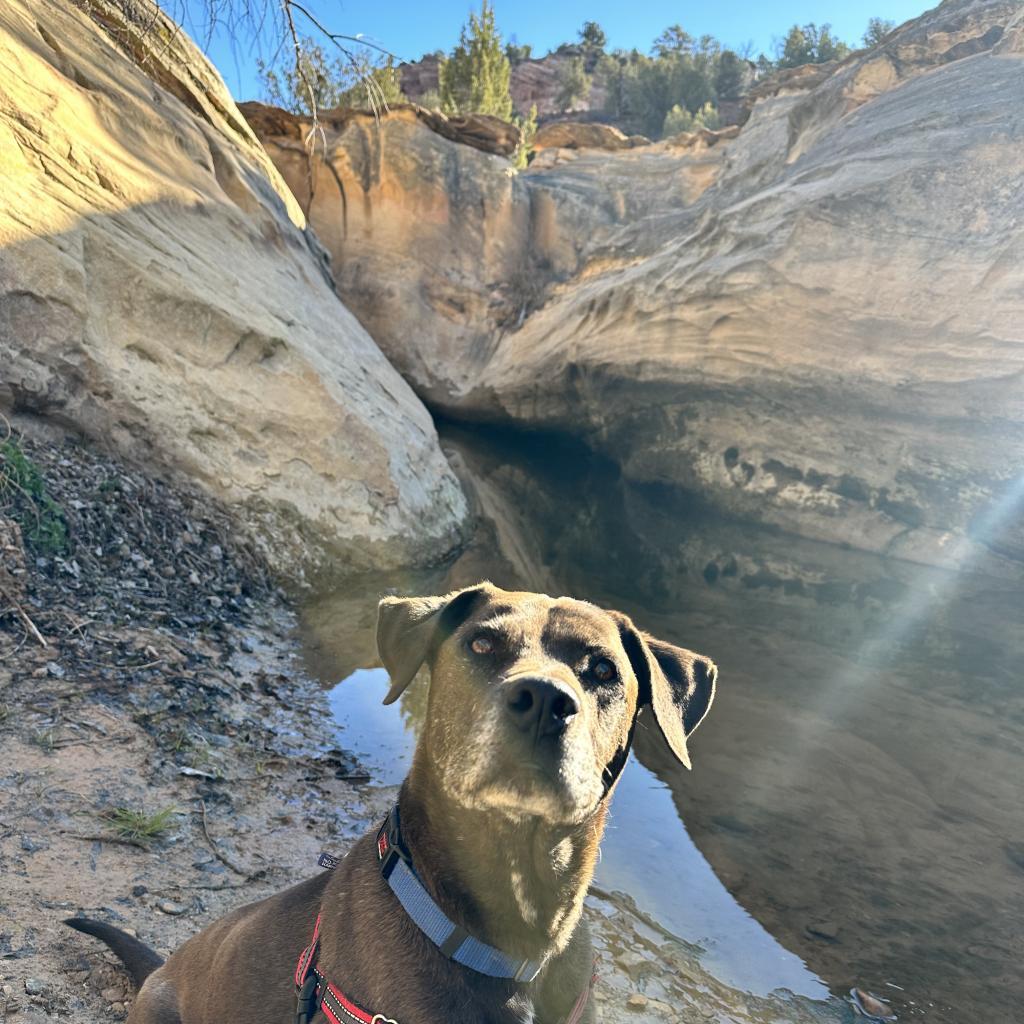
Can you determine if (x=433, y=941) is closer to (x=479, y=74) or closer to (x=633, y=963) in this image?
(x=633, y=963)

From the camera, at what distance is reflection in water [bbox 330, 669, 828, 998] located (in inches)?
128

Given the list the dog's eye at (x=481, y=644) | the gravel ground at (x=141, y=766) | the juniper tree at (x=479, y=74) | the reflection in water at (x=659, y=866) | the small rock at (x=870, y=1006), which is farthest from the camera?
the juniper tree at (x=479, y=74)

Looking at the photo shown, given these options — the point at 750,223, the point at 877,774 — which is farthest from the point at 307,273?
the point at 877,774

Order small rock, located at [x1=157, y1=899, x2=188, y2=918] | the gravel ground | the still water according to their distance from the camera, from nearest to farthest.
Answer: the gravel ground < small rock, located at [x1=157, y1=899, x2=188, y2=918] < the still water

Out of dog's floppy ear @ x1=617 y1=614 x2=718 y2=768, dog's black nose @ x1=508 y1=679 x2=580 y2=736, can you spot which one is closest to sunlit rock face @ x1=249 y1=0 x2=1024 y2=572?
dog's floppy ear @ x1=617 y1=614 x2=718 y2=768

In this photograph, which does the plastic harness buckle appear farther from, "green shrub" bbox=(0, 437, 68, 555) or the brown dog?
"green shrub" bbox=(0, 437, 68, 555)

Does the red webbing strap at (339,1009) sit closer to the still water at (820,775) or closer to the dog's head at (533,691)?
the dog's head at (533,691)

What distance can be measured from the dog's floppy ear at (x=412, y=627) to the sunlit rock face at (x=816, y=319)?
28.5 feet

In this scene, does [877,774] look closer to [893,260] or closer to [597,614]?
[597,614]

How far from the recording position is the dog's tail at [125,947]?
2.32 m

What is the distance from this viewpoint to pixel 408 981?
1752mm

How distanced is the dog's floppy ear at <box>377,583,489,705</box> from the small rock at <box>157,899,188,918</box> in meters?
1.29

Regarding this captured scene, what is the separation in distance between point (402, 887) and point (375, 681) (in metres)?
3.85

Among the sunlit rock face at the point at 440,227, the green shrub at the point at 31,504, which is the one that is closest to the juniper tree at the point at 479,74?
the sunlit rock face at the point at 440,227
